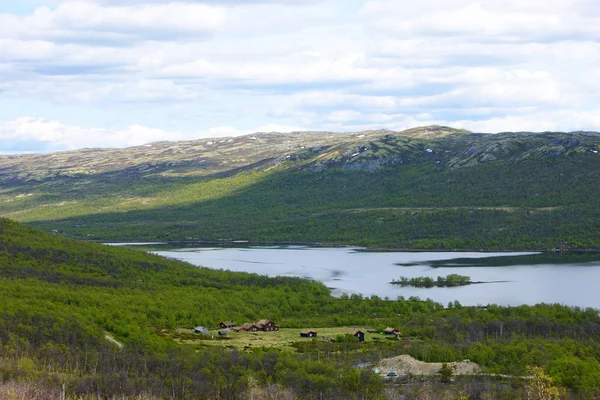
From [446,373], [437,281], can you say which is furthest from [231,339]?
[437,281]

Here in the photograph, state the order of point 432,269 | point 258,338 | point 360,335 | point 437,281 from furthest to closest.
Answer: point 432,269 < point 437,281 < point 360,335 < point 258,338

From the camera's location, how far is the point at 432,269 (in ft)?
491

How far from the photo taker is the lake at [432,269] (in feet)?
388

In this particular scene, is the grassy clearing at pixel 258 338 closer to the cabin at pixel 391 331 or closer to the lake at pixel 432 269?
the cabin at pixel 391 331

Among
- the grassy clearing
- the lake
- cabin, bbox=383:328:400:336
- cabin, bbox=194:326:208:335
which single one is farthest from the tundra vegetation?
the lake

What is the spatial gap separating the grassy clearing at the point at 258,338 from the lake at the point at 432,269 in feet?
86.7

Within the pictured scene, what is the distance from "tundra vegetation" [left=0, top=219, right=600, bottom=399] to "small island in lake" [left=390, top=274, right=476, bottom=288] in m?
16.3

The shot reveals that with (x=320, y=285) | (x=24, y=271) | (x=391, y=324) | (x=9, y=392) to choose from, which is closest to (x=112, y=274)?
(x=24, y=271)

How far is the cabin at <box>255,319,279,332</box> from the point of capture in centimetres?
9106

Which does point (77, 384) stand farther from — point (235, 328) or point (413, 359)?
point (235, 328)

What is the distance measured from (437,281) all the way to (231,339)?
55.6 meters

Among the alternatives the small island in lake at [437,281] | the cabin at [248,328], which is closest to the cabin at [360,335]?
the cabin at [248,328]

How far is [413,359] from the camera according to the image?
70312 millimetres

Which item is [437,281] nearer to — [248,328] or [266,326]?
[266,326]
